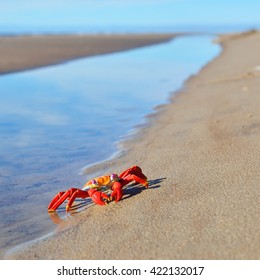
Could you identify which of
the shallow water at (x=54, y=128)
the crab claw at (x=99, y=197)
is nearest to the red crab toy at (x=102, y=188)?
the crab claw at (x=99, y=197)

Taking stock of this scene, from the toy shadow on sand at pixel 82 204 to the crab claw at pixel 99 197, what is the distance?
8.4 inches

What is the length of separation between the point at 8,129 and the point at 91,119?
1897 mm

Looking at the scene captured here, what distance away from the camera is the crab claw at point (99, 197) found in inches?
220

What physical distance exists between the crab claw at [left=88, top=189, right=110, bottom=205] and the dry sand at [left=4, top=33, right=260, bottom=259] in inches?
3.2

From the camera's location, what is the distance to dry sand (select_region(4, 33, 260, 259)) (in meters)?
4.35

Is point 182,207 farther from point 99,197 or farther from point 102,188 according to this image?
point 102,188

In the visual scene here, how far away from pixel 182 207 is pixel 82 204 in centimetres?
138

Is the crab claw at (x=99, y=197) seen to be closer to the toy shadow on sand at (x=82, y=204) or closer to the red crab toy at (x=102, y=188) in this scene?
the red crab toy at (x=102, y=188)

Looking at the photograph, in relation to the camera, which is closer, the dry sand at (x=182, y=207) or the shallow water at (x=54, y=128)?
the dry sand at (x=182, y=207)

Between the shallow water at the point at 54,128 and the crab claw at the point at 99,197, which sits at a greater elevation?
the crab claw at the point at 99,197

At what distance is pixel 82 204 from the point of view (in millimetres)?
6004

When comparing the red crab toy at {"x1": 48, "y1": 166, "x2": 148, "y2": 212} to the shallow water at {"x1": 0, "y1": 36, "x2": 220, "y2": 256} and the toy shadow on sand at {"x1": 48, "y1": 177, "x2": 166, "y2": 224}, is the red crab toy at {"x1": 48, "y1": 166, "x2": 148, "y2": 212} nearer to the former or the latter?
the toy shadow on sand at {"x1": 48, "y1": 177, "x2": 166, "y2": 224}

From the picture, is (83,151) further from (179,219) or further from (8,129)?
(179,219)

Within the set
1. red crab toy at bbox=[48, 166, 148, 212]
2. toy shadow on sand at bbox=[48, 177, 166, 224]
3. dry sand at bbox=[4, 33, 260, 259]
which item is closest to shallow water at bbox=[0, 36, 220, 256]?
toy shadow on sand at bbox=[48, 177, 166, 224]
